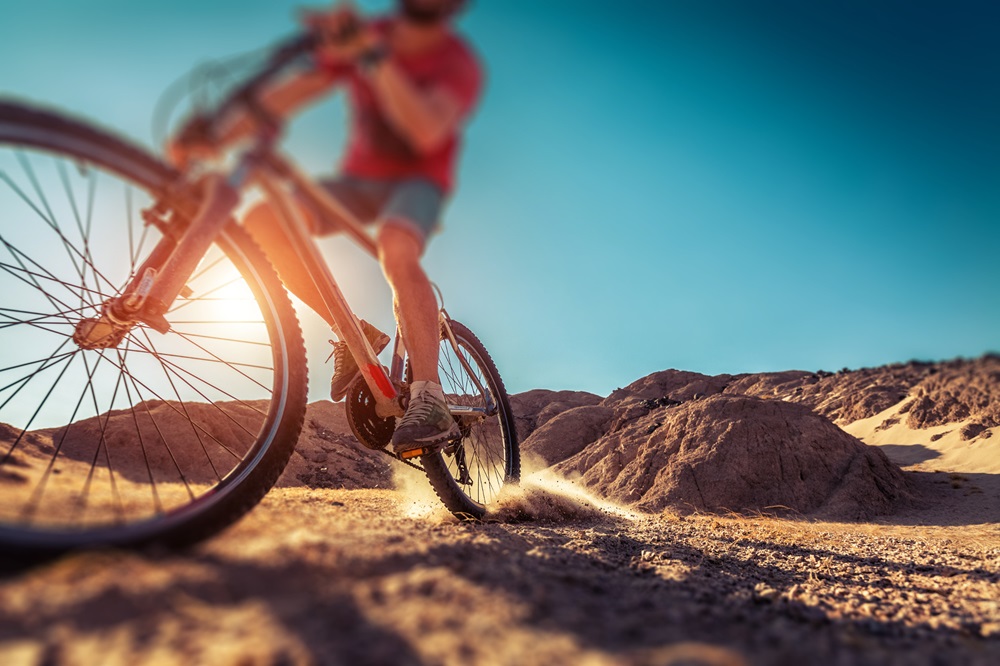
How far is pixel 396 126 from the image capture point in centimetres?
187

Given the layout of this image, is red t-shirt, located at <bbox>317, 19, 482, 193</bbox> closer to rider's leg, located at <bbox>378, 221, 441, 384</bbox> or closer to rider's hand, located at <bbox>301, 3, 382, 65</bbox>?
rider's hand, located at <bbox>301, 3, 382, 65</bbox>

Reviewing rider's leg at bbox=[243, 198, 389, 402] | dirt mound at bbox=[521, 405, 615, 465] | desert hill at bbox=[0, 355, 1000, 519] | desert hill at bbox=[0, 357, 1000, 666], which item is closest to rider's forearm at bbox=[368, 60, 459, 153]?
rider's leg at bbox=[243, 198, 389, 402]

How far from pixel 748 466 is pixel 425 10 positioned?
13.0 meters

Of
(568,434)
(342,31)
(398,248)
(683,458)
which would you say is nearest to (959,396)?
(398,248)

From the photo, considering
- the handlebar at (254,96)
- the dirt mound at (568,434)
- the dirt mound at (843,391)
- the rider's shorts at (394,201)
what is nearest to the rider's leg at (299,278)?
the rider's shorts at (394,201)

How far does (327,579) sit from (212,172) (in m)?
1.45

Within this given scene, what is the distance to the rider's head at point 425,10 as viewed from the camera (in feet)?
5.42

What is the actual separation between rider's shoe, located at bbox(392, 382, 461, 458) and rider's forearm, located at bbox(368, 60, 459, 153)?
4.00 feet

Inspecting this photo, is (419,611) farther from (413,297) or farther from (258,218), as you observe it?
(258,218)

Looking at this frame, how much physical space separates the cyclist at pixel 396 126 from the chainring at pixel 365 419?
67 cm

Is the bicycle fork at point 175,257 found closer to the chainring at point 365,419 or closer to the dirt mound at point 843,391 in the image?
the chainring at point 365,419

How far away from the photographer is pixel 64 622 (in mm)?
865

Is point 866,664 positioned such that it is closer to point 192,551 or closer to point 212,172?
point 192,551

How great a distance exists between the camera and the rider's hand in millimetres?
1540
